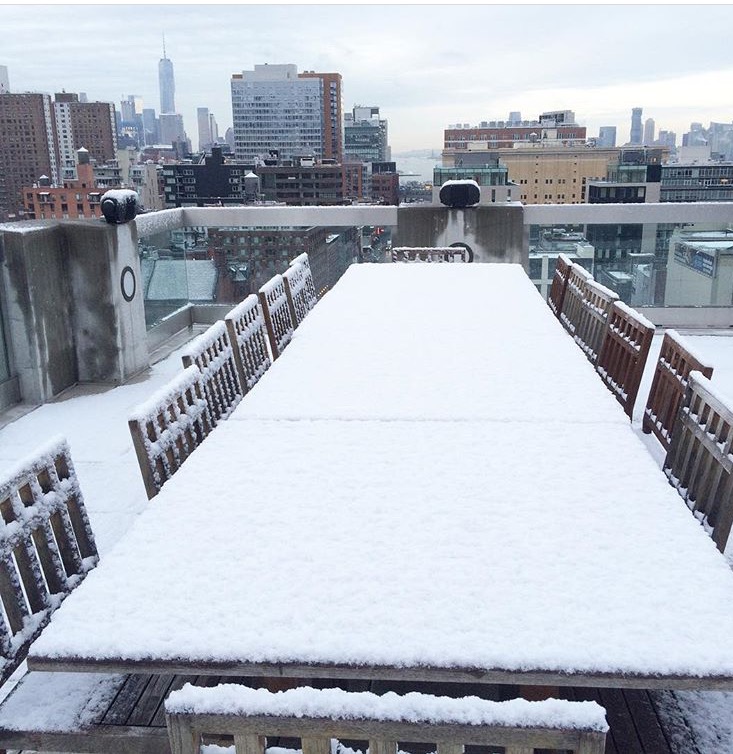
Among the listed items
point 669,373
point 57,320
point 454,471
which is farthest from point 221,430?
point 57,320

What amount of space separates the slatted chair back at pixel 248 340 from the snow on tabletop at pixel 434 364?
290 mm

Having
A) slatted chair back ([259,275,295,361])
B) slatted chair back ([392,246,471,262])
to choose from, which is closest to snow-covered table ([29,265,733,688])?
slatted chair back ([259,275,295,361])

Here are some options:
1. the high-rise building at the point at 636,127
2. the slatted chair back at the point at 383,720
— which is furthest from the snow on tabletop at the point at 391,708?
the high-rise building at the point at 636,127

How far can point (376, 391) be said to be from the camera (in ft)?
8.74

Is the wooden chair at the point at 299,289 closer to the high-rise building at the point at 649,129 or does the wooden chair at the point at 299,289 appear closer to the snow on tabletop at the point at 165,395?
the snow on tabletop at the point at 165,395

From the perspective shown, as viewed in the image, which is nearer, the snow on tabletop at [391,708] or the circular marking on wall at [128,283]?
the snow on tabletop at [391,708]

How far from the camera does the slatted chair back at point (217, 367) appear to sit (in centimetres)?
288

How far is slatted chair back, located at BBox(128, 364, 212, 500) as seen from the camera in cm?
219

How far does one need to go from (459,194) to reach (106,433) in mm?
3971

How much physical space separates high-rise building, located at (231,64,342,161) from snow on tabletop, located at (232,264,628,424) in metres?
119

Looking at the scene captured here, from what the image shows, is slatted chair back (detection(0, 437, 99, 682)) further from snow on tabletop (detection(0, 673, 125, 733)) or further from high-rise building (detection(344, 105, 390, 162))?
high-rise building (detection(344, 105, 390, 162))

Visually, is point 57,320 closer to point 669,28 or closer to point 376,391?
point 376,391

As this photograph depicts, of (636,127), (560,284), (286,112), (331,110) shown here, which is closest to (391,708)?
(560,284)

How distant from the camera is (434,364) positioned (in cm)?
297
